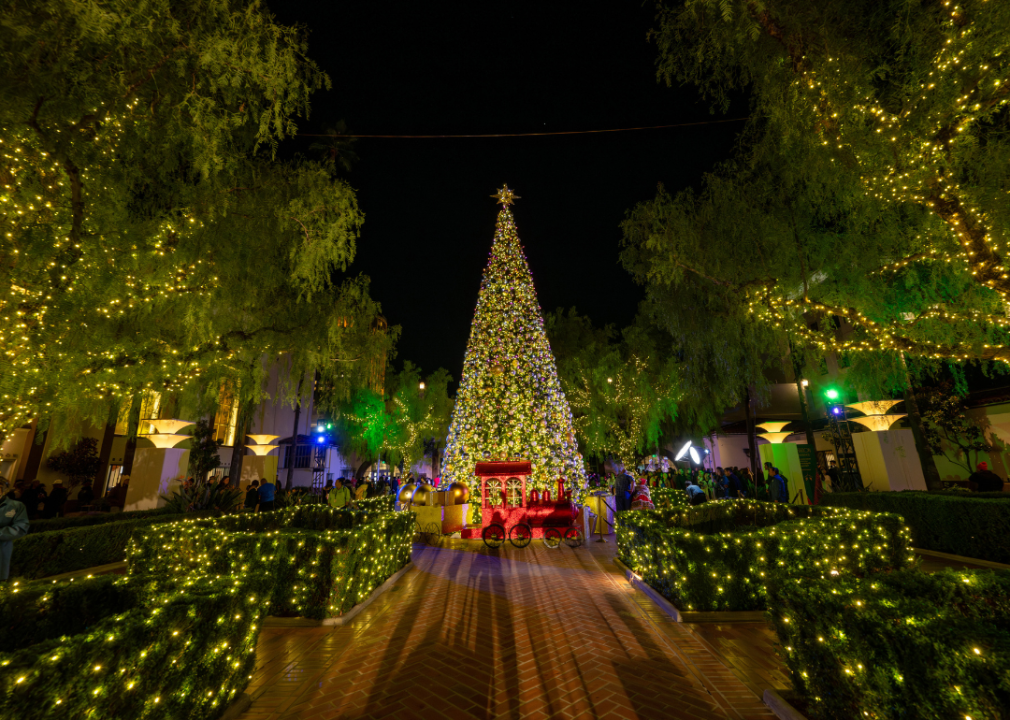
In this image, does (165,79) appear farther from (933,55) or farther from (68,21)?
(933,55)

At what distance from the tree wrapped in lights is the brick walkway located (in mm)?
6797

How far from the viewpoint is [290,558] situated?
6.09 meters

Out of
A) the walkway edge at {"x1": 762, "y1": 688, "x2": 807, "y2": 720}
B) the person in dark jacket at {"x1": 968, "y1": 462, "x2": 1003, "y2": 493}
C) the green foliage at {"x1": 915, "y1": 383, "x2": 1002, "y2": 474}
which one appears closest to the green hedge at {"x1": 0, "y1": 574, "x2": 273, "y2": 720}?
the walkway edge at {"x1": 762, "y1": 688, "x2": 807, "y2": 720}

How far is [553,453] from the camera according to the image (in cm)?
1413

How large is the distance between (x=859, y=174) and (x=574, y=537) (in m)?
10.0

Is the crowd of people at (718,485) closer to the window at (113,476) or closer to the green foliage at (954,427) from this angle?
the green foliage at (954,427)

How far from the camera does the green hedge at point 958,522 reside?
8.12m

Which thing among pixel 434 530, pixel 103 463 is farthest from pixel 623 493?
pixel 103 463

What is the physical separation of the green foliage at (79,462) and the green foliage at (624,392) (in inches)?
851

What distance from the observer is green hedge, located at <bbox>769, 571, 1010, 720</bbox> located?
2.38 m

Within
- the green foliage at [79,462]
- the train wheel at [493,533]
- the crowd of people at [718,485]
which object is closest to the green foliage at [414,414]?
the crowd of people at [718,485]

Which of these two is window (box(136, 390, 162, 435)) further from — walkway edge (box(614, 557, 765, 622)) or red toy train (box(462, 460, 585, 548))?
walkway edge (box(614, 557, 765, 622))

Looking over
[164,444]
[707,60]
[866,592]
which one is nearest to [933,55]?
[707,60]

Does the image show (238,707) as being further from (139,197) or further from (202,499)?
(202,499)
